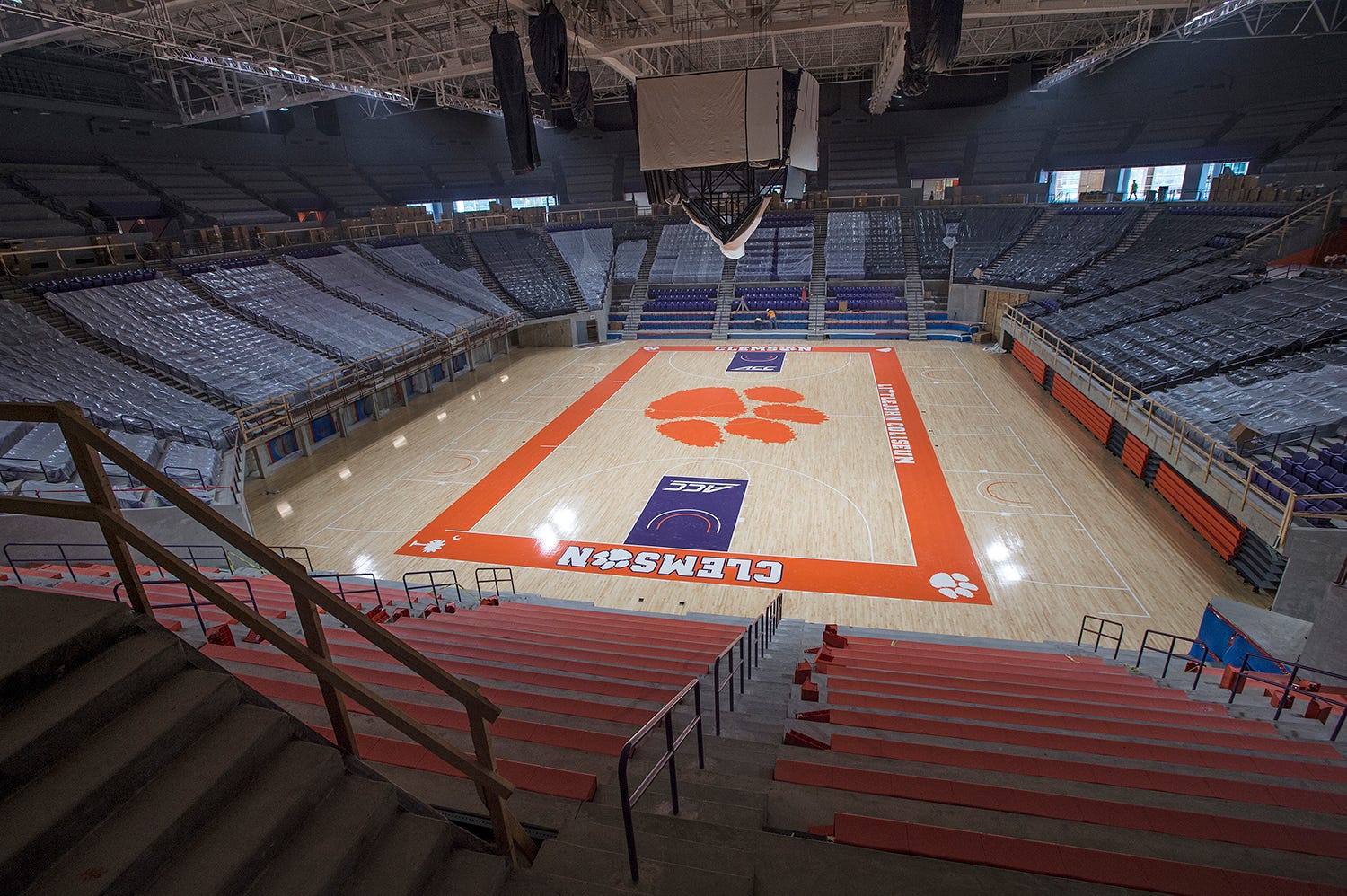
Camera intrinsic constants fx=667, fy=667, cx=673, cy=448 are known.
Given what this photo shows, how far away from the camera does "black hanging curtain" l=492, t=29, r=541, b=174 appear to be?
13.1m

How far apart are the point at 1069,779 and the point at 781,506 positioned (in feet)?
28.6

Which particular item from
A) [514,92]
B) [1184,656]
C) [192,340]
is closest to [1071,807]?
[1184,656]

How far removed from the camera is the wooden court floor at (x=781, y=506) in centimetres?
952

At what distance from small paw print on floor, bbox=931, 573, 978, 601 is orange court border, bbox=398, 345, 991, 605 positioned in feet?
0.04

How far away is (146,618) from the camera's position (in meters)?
2.53

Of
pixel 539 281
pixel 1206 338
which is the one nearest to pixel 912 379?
pixel 1206 338

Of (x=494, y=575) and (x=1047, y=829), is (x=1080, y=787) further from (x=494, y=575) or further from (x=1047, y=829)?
(x=494, y=575)

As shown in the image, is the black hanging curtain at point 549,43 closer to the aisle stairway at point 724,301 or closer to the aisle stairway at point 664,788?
the aisle stairway at point 664,788

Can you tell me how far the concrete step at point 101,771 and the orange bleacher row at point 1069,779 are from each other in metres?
2.41

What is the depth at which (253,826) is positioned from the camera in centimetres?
205

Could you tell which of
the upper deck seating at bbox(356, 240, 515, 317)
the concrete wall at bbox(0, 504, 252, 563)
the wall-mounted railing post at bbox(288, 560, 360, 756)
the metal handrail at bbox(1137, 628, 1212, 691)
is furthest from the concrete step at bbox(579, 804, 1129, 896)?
the upper deck seating at bbox(356, 240, 515, 317)

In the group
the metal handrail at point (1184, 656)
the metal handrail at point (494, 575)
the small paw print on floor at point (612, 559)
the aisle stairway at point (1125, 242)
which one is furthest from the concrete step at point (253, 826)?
the aisle stairway at point (1125, 242)

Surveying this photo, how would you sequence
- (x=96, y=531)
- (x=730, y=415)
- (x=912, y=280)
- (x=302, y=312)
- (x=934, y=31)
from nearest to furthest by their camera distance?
(x=96, y=531)
(x=934, y=31)
(x=730, y=415)
(x=302, y=312)
(x=912, y=280)

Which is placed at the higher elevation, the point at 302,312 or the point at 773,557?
the point at 302,312
